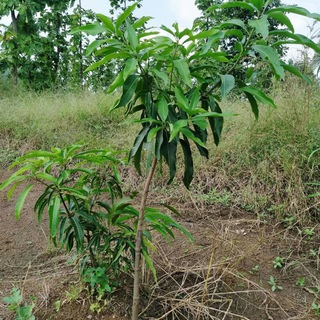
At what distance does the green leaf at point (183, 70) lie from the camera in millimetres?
1050

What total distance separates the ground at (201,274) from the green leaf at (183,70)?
80 centimetres

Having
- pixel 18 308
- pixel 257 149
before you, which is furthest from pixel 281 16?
pixel 257 149

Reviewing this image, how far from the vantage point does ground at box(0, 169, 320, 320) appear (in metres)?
1.61

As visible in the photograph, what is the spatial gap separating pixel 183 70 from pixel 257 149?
6.78 ft

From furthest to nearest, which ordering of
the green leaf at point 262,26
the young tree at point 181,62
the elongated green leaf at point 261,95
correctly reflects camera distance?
the elongated green leaf at point 261,95 < the young tree at point 181,62 < the green leaf at point 262,26

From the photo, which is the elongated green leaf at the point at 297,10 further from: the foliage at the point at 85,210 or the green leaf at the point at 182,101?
the foliage at the point at 85,210

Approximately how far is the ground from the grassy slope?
196 millimetres

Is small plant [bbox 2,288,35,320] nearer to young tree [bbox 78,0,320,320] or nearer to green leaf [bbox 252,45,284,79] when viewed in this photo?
young tree [bbox 78,0,320,320]

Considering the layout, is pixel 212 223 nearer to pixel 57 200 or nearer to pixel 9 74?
pixel 57 200

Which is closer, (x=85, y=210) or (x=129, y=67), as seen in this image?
(x=129, y=67)

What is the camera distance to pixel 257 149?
2949mm

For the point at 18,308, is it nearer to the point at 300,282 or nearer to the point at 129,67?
the point at 129,67

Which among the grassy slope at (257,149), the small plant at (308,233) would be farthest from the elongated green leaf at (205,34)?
the small plant at (308,233)

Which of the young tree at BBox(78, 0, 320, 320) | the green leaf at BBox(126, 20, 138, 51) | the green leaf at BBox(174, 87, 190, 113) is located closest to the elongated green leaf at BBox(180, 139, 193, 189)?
the young tree at BBox(78, 0, 320, 320)
